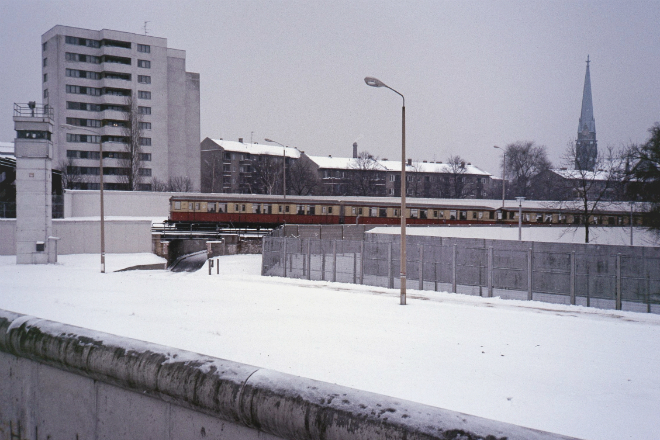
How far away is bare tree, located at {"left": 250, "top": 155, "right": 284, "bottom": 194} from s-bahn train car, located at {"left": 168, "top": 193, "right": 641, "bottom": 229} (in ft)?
114

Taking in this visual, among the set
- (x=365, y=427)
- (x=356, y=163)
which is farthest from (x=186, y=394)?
(x=356, y=163)

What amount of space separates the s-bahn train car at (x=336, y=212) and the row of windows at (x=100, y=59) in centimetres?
3599

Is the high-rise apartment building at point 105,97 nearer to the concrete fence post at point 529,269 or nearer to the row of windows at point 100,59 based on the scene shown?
the row of windows at point 100,59

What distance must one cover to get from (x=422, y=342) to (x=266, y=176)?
8097cm

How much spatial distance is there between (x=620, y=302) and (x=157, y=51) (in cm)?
7729

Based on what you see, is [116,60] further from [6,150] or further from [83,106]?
[6,150]

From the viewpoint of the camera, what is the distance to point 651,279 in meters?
18.9

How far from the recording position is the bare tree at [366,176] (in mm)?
96688

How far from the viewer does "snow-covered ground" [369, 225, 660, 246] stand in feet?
142

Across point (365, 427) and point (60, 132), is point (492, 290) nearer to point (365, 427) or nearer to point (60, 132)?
point (365, 427)

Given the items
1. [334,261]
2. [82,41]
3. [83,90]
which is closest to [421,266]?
[334,261]

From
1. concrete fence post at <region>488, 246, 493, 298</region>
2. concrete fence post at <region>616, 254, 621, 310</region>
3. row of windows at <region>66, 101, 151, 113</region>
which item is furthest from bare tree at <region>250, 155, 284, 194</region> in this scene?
concrete fence post at <region>616, 254, 621, 310</region>

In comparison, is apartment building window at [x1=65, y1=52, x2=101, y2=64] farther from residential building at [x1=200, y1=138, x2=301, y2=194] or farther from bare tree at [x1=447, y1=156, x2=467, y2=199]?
bare tree at [x1=447, y1=156, x2=467, y2=199]

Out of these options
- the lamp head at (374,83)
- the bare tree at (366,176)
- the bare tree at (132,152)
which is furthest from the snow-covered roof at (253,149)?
the lamp head at (374,83)
